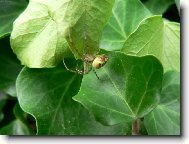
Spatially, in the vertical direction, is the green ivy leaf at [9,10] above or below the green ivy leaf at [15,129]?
above

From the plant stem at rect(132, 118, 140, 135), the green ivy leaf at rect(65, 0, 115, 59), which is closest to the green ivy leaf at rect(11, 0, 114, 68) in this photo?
the green ivy leaf at rect(65, 0, 115, 59)

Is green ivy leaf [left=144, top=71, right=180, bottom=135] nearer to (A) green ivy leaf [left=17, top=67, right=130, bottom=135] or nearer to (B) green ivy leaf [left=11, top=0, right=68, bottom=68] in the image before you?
(A) green ivy leaf [left=17, top=67, right=130, bottom=135]

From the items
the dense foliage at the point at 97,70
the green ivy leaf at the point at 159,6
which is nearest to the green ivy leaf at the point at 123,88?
the dense foliage at the point at 97,70

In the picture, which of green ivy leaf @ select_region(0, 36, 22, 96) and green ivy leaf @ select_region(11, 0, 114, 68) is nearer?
green ivy leaf @ select_region(11, 0, 114, 68)

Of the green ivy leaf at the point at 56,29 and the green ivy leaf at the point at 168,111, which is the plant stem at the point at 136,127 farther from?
the green ivy leaf at the point at 56,29

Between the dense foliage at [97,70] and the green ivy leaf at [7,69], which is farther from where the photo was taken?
the green ivy leaf at [7,69]

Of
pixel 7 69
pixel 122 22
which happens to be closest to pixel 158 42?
pixel 122 22
